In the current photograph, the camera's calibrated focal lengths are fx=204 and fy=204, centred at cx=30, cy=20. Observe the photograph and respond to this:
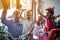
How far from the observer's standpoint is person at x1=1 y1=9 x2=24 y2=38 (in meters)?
1.50

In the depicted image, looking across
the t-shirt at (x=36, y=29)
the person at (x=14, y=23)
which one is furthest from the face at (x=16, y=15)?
the t-shirt at (x=36, y=29)

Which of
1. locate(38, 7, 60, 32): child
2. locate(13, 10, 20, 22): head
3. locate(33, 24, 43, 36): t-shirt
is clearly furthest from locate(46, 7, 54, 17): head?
locate(13, 10, 20, 22): head

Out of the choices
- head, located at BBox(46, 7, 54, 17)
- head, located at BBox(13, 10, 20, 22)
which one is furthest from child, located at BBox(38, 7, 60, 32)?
head, located at BBox(13, 10, 20, 22)

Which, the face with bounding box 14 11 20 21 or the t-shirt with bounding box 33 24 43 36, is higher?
the face with bounding box 14 11 20 21

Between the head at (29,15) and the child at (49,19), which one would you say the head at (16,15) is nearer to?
the head at (29,15)

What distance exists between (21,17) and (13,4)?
115mm

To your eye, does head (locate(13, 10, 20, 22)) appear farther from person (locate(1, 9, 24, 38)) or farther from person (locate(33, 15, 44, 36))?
person (locate(33, 15, 44, 36))

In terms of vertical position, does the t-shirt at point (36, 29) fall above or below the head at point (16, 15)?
below

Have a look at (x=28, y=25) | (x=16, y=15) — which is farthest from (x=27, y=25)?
(x=16, y=15)

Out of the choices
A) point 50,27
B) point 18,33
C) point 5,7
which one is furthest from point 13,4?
point 50,27

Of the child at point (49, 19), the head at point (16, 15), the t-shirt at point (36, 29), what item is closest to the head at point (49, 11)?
the child at point (49, 19)

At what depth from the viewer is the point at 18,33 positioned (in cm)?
152

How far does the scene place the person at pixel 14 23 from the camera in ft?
4.92

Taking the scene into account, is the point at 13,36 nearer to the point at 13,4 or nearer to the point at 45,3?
the point at 13,4
